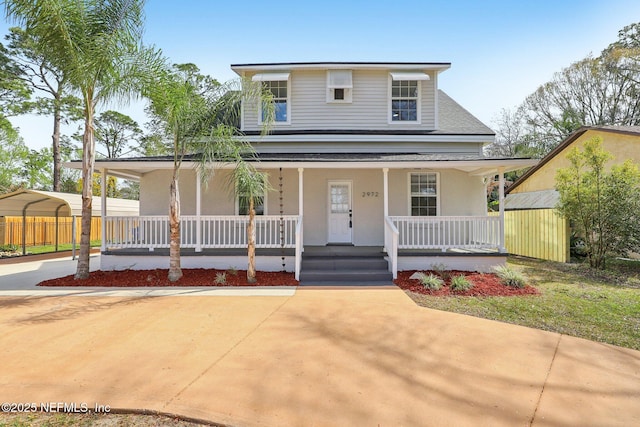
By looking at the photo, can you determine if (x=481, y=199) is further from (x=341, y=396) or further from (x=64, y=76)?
(x=64, y=76)

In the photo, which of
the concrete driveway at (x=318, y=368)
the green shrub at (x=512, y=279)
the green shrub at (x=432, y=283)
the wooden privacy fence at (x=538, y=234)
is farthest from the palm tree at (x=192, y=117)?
the wooden privacy fence at (x=538, y=234)

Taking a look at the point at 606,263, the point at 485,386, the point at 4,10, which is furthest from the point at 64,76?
the point at 606,263

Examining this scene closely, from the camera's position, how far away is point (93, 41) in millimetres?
7160

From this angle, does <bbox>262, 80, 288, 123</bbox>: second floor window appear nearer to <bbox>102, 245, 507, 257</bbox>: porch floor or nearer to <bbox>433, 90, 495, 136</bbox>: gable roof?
<bbox>102, 245, 507, 257</bbox>: porch floor

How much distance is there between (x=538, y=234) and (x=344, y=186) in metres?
8.04

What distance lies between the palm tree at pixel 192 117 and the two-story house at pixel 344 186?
4.18 ft

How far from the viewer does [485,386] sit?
10.7 feet

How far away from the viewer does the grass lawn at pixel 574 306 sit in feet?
16.0

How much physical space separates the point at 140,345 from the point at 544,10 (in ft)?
47.9

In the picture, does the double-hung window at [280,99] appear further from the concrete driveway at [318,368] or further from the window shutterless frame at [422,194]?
the concrete driveway at [318,368]

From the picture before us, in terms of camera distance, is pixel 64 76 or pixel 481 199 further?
pixel 481 199

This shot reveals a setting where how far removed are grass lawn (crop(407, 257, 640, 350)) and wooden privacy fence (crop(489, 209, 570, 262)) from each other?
7.74ft

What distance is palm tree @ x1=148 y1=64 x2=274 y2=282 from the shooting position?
7238 mm

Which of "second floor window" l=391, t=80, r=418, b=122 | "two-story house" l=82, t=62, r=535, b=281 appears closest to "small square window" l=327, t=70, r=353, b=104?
"two-story house" l=82, t=62, r=535, b=281
